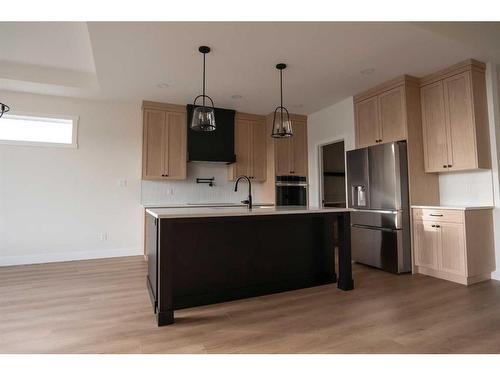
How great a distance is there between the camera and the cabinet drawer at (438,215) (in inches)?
124

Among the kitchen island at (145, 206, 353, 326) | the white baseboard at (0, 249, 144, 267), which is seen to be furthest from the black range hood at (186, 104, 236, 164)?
the kitchen island at (145, 206, 353, 326)

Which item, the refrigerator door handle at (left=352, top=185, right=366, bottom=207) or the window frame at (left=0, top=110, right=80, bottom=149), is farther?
the window frame at (left=0, top=110, right=80, bottom=149)

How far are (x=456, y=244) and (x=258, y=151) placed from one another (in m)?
3.51

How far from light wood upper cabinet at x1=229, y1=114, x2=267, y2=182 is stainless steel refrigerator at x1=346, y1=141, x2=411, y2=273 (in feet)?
6.30

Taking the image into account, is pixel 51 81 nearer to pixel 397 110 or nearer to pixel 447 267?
pixel 397 110

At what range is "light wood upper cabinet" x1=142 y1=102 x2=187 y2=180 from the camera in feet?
15.4

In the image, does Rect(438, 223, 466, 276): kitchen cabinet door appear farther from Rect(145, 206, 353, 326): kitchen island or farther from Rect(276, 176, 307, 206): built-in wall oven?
Rect(276, 176, 307, 206): built-in wall oven

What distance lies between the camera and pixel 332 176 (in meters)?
5.67

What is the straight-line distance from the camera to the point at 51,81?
13.2 feet

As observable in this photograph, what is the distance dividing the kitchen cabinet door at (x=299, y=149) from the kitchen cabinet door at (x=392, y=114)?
183cm

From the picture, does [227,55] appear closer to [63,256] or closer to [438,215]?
[438,215]

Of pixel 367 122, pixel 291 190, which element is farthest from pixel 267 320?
pixel 291 190

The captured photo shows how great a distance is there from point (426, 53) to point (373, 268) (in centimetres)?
272

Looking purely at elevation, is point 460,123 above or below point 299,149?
below
